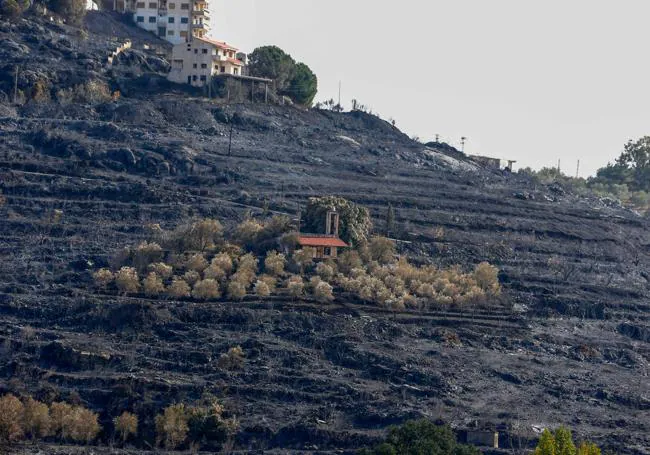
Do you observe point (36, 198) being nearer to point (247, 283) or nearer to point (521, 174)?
point (247, 283)

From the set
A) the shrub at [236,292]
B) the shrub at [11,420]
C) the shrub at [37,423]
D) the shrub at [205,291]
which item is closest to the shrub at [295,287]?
the shrub at [236,292]

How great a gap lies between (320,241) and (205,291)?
324 inches

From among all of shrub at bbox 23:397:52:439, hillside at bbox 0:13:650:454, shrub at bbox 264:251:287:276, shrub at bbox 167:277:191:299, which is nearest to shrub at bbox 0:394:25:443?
shrub at bbox 23:397:52:439

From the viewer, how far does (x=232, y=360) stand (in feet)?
217

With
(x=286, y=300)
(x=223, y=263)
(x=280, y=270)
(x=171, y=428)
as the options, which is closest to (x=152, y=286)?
(x=223, y=263)

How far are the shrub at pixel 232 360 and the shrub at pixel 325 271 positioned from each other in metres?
9.96

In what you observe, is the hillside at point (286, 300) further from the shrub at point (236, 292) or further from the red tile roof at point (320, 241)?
the red tile roof at point (320, 241)

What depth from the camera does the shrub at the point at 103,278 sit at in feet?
238

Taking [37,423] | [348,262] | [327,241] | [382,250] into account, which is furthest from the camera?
[382,250]

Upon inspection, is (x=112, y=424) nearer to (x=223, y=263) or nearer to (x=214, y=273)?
(x=214, y=273)

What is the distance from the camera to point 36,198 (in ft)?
270

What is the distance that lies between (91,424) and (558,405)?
1758cm

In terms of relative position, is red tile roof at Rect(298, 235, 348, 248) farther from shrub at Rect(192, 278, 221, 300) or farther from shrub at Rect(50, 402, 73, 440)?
shrub at Rect(50, 402, 73, 440)

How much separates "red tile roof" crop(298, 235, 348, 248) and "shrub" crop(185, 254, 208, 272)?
5252 millimetres
